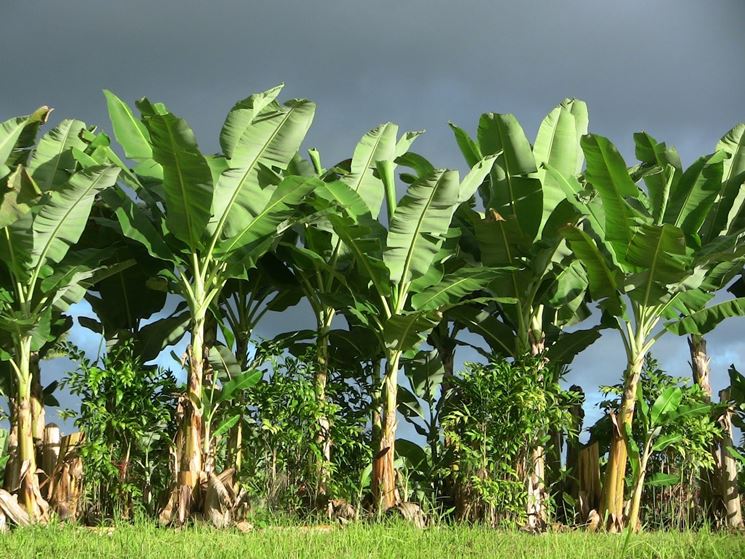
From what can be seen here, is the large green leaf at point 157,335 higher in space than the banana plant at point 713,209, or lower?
lower

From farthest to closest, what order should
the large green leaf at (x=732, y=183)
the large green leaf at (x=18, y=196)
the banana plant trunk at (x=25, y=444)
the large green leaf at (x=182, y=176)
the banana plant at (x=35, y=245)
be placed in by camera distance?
1. the large green leaf at (x=732, y=183)
2. the banana plant trunk at (x=25, y=444)
3. the banana plant at (x=35, y=245)
4. the large green leaf at (x=18, y=196)
5. the large green leaf at (x=182, y=176)

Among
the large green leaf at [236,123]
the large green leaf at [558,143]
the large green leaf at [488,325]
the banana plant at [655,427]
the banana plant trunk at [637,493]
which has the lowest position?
the banana plant trunk at [637,493]

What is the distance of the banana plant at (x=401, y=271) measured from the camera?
7887mm

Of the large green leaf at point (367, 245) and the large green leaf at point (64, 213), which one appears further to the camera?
the large green leaf at point (367, 245)

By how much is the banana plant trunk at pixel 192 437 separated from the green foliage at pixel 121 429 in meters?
0.30

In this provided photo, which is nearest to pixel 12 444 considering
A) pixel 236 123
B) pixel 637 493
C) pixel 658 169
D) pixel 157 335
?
pixel 157 335

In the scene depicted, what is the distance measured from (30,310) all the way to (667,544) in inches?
227

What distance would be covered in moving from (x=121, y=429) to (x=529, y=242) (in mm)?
4146

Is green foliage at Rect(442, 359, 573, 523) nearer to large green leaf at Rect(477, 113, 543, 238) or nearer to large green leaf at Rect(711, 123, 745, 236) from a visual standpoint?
large green leaf at Rect(477, 113, 543, 238)

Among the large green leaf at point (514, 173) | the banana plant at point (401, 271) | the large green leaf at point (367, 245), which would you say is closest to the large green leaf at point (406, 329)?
the banana plant at point (401, 271)

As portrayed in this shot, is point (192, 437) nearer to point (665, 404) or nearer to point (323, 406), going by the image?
point (323, 406)

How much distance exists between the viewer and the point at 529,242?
8602 millimetres

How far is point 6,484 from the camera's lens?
7969mm

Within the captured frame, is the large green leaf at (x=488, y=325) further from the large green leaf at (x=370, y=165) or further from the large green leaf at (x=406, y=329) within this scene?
the large green leaf at (x=370, y=165)
